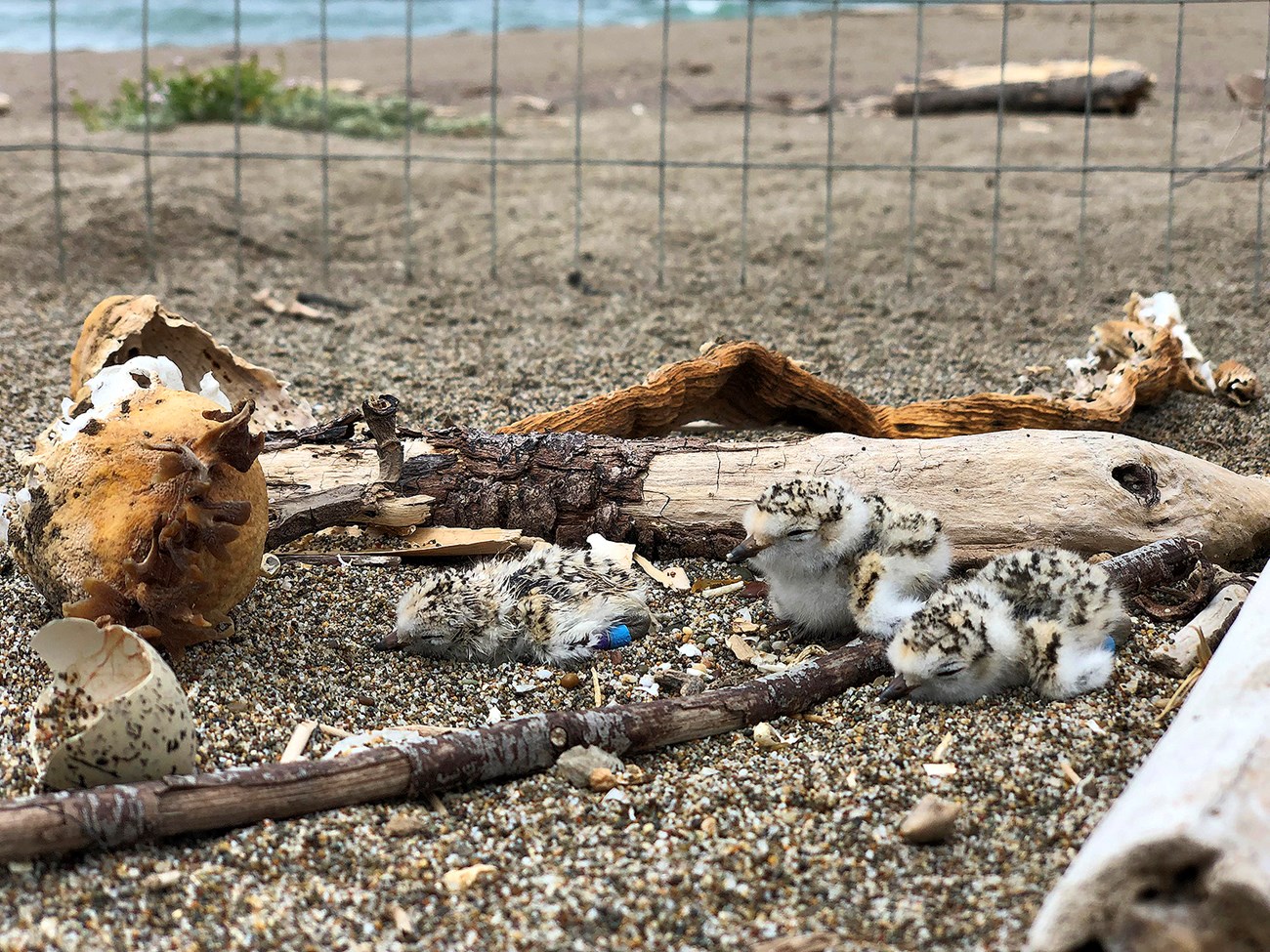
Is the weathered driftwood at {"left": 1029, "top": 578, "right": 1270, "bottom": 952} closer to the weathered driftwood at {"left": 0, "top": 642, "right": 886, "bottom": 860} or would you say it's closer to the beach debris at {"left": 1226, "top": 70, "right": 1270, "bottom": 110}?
the weathered driftwood at {"left": 0, "top": 642, "right": 886, "bottom": 860}

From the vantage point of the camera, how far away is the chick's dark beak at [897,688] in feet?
11.3

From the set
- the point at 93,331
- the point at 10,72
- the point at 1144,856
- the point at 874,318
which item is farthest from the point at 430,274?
the point at 10,72

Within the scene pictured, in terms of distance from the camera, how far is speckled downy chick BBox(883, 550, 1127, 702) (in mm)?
3398

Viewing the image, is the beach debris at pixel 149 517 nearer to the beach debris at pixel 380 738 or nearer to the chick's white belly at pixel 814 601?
the beach debris at pixel 380 738

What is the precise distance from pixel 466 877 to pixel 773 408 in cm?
302

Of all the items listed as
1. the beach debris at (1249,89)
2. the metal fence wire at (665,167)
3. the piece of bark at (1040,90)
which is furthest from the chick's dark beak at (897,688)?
the piece of bark at (1040,90)

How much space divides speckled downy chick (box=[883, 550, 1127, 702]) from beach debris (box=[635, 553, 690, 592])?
106 centimetres

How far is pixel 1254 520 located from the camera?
457 centimetres

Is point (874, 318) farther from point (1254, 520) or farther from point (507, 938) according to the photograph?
point (507, 938)

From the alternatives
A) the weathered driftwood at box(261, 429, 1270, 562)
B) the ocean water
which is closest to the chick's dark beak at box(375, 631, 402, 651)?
the weathered driftwood at box(261, 429, 1270, 562)

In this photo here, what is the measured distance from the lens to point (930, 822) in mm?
2758

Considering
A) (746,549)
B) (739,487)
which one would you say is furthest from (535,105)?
(746,549)

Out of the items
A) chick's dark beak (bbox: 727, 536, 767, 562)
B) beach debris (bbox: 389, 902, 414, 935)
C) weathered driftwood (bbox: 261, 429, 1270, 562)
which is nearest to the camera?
beach debris (bbox: 389, 902, 414, 935)

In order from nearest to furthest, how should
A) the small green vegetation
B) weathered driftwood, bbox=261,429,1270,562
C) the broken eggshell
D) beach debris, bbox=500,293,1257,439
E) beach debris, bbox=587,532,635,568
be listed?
the broken eggshell
beach debris, bbox=587,532,635,568
weathered driftwood, bbox=261,429,1270,562
beach debris, bbox=500,293,1257,439
the small green vegetation
